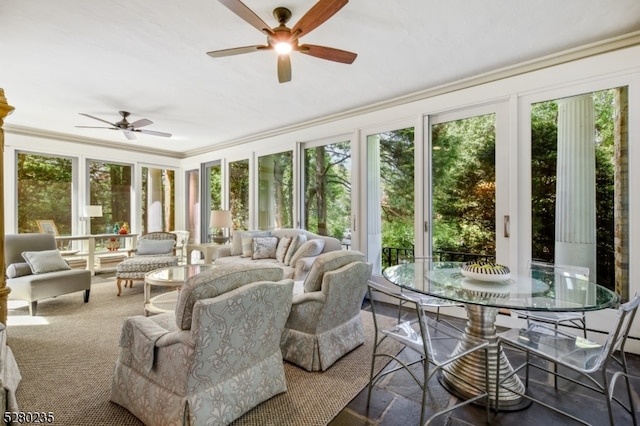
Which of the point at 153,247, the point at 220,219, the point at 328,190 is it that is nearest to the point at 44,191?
the point at 153,247

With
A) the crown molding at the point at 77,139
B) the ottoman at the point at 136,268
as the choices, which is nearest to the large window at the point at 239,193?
the crown molding at the point at 77,139

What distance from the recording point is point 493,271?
6.68ft

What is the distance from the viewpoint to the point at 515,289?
6.38ft

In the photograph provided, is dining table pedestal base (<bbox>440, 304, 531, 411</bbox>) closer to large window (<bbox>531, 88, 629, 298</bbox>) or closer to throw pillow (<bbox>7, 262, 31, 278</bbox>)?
large window (<bbox>531, 88, 629, 298</bbox>)

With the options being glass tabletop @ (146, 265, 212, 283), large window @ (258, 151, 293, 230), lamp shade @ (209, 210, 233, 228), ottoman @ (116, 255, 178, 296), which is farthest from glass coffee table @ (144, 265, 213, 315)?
large window @ (258, 151, 293, 230)

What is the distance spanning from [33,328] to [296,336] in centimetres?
283

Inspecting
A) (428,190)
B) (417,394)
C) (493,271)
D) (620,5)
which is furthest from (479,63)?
(417,394)

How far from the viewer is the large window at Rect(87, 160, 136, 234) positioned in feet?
20.3

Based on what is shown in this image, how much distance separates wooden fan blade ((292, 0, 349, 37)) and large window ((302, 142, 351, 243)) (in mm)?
2622

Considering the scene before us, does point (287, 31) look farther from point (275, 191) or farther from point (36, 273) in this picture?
point (36, 273)

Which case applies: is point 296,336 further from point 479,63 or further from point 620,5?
point 620,5

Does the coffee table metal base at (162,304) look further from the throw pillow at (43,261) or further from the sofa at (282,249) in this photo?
the throw pillow at (43,261)

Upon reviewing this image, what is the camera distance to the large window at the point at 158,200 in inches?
273

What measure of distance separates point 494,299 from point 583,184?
2096mm
